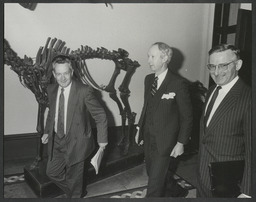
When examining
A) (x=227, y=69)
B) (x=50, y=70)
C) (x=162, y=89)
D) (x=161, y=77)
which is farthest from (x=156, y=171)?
(x=50, y=70)

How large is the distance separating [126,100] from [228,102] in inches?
81.2

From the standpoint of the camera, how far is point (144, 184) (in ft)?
11.6

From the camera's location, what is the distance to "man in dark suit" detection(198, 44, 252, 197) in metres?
1.85

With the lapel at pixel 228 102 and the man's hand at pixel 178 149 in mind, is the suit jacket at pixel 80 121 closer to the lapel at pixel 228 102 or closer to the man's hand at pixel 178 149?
the man's hand at pixel 178 149

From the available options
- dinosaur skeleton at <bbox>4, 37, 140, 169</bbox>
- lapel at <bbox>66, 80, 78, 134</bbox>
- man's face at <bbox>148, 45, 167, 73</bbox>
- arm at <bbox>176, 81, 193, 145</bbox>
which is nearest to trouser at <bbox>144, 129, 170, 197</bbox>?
arm at <bbox>176, 81, 193, 145</bbox>

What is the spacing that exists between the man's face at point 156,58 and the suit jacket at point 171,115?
100 millimetres

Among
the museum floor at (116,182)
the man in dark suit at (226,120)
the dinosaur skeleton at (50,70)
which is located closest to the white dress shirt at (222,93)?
the man in dark suit at (226,120)

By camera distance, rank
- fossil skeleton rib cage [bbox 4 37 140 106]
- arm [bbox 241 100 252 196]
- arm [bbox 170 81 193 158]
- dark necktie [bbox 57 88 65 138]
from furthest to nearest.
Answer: fossil skeleton rib cage [bbox 4 37 140 106], dark necktie [bbox 57 88 65 138], arm [bbox 170 81 193 158], arm [bbox 241 100 252 196]

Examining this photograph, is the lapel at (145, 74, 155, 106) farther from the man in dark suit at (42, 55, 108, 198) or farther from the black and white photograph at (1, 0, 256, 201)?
the man in dark suit at (42, 55, 108, 198)

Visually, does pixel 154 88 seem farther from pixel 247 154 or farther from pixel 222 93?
pixel 247 154

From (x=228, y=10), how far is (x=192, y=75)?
1043 mm

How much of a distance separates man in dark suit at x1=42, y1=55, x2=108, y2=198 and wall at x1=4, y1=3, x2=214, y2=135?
1194 mm

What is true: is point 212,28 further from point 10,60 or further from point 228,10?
point 10,60

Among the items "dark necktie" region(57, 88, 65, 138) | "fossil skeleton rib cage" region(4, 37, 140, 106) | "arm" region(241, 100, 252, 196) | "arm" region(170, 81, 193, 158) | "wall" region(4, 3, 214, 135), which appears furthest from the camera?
"wall" region(4, 3, 214, 135)
